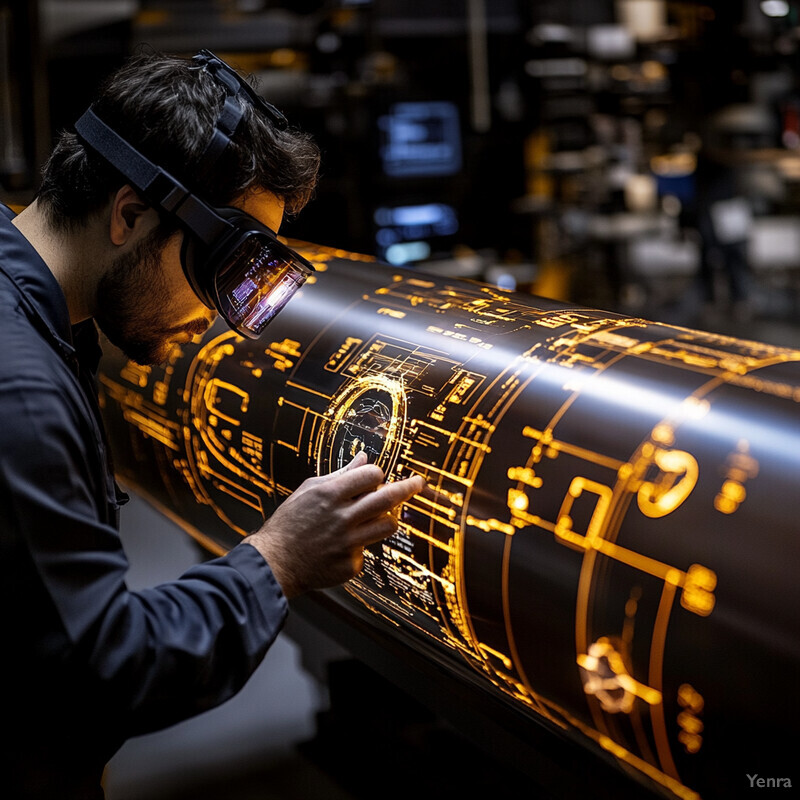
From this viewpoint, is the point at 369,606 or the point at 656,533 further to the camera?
the point at 369,606

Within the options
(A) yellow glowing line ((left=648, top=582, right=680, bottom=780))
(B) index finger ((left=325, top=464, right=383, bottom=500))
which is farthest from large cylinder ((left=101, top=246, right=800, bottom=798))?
(B) index finger ((left=325, top=464, right=383, bottom=500))

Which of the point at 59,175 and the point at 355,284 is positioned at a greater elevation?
the point at 59,175

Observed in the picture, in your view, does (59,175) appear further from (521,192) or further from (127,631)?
(521,192)

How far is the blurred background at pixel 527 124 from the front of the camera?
13.7 ft

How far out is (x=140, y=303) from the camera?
1.01m

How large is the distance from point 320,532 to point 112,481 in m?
0.27

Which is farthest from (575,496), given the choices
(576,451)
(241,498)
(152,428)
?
(152,428)

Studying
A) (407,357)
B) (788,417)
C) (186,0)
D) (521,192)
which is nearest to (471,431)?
(407,357)

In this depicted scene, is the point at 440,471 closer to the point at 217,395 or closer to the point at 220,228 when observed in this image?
the point at 220,228

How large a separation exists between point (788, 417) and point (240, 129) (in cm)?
62

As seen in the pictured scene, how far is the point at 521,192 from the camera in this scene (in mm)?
5496

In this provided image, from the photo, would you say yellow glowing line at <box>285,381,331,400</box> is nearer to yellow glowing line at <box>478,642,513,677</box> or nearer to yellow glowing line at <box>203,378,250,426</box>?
yellow glowing line at <box>203,378,250,426</box>

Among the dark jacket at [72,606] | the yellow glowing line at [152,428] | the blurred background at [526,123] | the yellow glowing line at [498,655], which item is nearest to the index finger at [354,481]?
the dark jacket at [72,606]

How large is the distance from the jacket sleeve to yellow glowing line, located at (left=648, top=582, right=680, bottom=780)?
36cm
